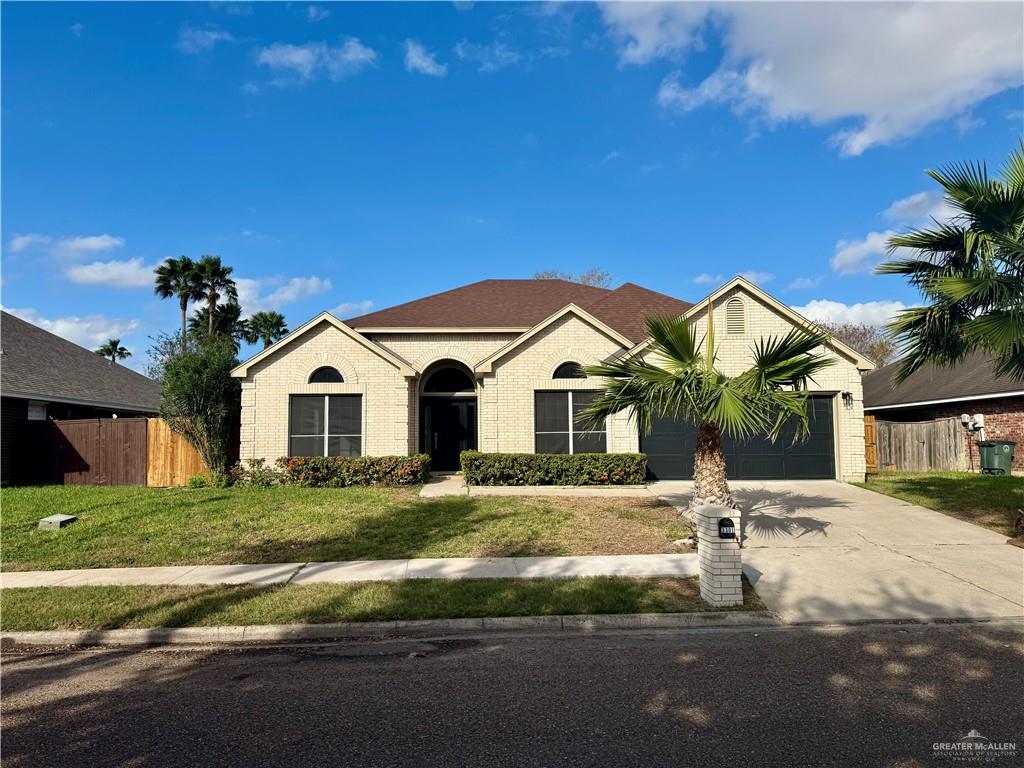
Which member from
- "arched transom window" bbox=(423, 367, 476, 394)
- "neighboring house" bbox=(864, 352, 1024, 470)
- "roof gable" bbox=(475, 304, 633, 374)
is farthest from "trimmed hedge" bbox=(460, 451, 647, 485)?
"neighboring house" bbox=(864, 352, 1024, 470)

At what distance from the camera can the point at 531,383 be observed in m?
17.2

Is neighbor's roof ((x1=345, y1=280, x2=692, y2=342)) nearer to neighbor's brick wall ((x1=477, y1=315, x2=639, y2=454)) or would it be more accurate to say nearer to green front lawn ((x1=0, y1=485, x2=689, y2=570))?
neighbor's brick wall ((x1=477, y1=315, x2=639, y2=454))

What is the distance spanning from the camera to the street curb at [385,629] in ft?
20.6

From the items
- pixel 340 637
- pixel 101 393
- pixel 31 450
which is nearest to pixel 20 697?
pixel 340 637

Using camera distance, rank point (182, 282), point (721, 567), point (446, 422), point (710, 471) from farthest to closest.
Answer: point (182, 282) < point (446, 422) < point (710, 471) < point (721, 567)

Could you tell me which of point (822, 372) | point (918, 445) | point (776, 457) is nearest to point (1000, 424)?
point (918, 445)

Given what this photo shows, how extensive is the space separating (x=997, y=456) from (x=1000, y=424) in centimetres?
188

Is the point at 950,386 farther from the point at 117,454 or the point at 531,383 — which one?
the point at 117,454

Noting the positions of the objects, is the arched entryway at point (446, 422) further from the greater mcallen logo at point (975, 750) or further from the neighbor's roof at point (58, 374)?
the greater mcallen logo at point (975, 750)

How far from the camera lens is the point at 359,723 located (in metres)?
4.32

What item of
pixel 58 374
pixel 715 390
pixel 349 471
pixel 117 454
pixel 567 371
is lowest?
pixel 349 471

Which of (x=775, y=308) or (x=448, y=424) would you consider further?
(x=448, y=424)

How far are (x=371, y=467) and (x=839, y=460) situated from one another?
41.6ft

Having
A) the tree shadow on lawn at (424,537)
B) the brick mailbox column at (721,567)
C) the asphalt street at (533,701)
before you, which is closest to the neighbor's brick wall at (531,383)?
the tree shadow on lawn at (424,537)
